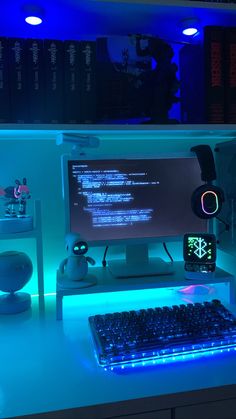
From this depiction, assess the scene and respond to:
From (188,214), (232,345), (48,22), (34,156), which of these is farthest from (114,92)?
(232,345)

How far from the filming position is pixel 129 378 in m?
0.72

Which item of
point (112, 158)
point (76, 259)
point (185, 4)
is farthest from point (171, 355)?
point (185, 4)

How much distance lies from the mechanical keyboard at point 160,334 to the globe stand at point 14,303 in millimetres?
292

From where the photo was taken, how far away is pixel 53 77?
3.33 feet

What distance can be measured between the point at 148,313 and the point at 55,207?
56 cm

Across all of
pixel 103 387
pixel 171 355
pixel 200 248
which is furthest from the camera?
pixel 200 248

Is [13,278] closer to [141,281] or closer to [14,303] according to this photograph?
[14,303]

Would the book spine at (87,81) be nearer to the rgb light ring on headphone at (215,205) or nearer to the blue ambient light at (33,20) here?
the blue ambient light at (33,20)

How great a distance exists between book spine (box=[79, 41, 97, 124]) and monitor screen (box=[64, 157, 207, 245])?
18cm

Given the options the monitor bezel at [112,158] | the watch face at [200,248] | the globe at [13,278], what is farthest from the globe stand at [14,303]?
the watch face at [200,248]

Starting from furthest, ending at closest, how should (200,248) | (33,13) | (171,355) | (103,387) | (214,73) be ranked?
(200,248) → (214,73) → (33,13) → (171,355) → (103,387)

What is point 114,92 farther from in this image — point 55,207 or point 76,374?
point 76,374

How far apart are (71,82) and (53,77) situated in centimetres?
5

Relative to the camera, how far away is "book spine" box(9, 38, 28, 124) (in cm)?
99
